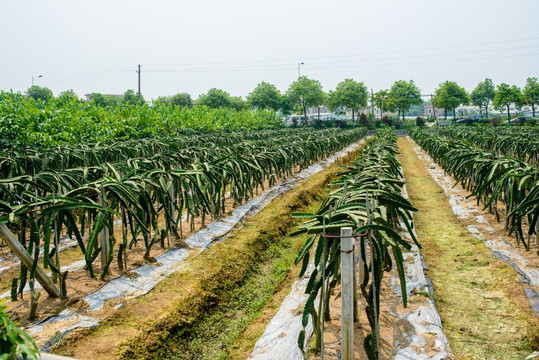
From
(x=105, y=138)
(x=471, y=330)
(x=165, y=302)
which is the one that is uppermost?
(x=105, y=138)

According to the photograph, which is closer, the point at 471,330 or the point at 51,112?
the point at 471,330

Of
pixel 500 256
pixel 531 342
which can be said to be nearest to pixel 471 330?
pixel 531 342

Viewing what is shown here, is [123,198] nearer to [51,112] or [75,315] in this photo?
[75,315]

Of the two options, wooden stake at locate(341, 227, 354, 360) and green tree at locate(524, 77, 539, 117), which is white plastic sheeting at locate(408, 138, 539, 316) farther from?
green tree at locate(524, 77, 539, 117)

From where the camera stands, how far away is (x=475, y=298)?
169 inches

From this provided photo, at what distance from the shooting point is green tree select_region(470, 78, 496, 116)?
54688mm

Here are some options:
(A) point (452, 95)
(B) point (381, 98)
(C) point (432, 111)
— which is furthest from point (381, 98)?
(C) point (432, 111)

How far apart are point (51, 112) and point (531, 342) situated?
41.5 ft

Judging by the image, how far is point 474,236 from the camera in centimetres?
621

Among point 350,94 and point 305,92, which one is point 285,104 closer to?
point 305,92

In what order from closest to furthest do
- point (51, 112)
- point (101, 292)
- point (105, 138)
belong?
point (101, 292), point (51, 112), point (105, 138)

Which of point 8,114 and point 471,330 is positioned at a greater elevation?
point 8,114

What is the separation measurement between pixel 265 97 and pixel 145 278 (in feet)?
161

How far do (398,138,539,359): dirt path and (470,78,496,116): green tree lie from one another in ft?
186
